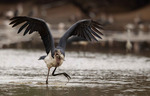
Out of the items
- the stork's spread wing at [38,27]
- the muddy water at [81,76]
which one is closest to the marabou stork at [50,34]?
the stork's spread wing at [38,27]

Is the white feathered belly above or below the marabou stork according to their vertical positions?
below

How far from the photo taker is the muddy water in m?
9.27

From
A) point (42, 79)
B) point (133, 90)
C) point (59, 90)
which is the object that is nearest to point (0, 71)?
point (42, 79)

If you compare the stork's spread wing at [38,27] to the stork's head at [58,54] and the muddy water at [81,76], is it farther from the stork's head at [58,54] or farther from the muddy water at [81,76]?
the muddy water at [81,76]

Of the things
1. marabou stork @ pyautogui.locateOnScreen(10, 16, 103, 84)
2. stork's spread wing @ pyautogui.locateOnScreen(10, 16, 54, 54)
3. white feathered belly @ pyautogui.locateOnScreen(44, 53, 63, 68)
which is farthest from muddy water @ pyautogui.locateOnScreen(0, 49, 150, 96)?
stork's spread wing @ pyautogui.locateOnScreen(10, 16, 54, 54)

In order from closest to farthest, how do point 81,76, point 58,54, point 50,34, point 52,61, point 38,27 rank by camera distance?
1. point 58,54
2. point 52,61
3. point 50,34
4. point 38,27
5. point 81,76

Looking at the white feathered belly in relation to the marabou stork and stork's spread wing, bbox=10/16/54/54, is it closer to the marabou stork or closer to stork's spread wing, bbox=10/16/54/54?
the marabou stork

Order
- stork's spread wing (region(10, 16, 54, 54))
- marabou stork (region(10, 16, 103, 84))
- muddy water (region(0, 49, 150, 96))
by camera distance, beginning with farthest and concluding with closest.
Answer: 1. stork's spread wing (region(10, 16, 54, 54))
2. marabou stork (region(10, 16, 103, 84))
3. muddy water (region(0, 49, 150, 96))

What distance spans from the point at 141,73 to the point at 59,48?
2875 mm

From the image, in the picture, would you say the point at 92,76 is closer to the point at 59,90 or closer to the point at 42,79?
the point at 42,79

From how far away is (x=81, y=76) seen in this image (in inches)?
455

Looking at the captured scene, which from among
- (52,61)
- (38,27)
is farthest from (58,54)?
(38,27)

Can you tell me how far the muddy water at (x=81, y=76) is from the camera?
927 cm

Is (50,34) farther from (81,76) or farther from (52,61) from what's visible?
(81,76)
